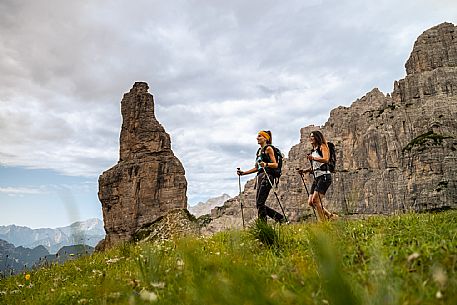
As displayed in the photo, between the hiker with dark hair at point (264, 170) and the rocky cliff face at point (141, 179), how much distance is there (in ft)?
403

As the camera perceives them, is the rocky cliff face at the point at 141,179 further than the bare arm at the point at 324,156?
Yes

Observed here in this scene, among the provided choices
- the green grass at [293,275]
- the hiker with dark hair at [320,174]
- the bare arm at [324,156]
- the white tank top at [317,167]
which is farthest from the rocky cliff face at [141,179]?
the green grass at [293,275]

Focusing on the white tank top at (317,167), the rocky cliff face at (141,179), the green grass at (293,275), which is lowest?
the green grass at (293,275)

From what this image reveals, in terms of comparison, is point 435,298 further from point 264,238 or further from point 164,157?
point 164,157

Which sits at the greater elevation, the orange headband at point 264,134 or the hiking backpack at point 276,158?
the orange headband at point 264,134

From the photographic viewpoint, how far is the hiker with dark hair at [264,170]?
12562 mm

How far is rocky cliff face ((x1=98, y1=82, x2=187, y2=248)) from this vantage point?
13425cm

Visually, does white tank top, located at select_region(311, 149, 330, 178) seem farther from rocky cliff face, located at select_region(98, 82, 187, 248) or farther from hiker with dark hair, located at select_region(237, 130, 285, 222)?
rocky cliff face, located at select_region(98, 82, 187, 248)

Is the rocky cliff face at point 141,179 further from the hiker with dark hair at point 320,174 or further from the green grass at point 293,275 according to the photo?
the green grass at point 293,275

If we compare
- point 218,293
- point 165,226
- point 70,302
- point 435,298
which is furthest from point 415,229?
point 165,226

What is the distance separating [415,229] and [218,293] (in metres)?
5.82

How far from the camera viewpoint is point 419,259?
437 centimetres

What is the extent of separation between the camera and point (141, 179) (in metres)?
134

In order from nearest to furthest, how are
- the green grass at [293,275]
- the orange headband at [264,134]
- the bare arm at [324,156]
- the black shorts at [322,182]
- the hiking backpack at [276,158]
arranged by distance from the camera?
the green grass at [293,275] < the bare arm at [324,156] < the black shorts at [322,182] < the hiking backpack at [276,158] < the orange headband at [264,134]
